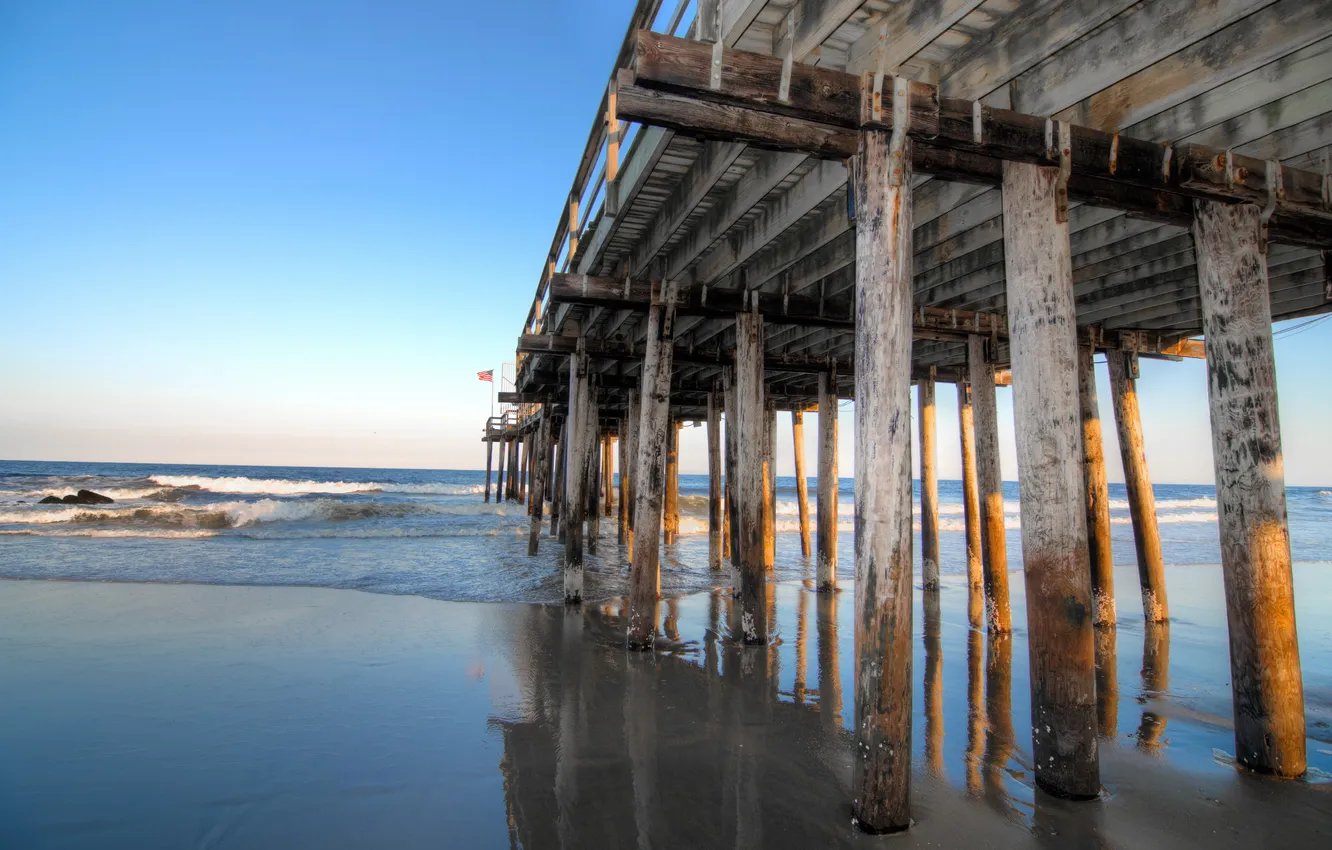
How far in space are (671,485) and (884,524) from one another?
1424cm

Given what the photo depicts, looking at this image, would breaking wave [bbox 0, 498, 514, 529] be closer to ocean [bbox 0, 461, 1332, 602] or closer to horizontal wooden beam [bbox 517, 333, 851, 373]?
ocean [bbox 0, 461, 1332, 602]

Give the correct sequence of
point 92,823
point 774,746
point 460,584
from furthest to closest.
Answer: point 460,584 → point 774,746 → point 92,823

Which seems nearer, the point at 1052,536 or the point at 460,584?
the point at 1052,536

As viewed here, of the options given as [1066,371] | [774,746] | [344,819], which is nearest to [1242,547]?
[1066,371]

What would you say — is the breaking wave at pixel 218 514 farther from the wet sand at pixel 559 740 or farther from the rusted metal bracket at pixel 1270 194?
the rusted metal bracket at pixel 1270 194

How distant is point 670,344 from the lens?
770 cm

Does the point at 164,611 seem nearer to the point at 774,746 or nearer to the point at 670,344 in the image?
the point at 670,344

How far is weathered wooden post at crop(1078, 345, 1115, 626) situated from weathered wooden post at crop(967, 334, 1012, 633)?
1.03m

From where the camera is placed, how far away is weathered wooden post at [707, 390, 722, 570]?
1441 centimetres

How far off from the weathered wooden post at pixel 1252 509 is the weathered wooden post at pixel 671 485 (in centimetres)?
1287

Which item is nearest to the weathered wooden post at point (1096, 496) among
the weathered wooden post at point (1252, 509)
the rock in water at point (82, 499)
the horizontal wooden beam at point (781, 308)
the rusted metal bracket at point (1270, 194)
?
the horizontal wooden beam at point (781, 308)

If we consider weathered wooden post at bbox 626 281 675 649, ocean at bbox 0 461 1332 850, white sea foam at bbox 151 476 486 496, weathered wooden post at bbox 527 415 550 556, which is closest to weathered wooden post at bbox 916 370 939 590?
ocean at bbox 0 461 1332 850

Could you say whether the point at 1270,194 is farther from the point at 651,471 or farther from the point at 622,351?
the point at 622,351

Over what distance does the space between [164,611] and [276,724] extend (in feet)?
18.6
